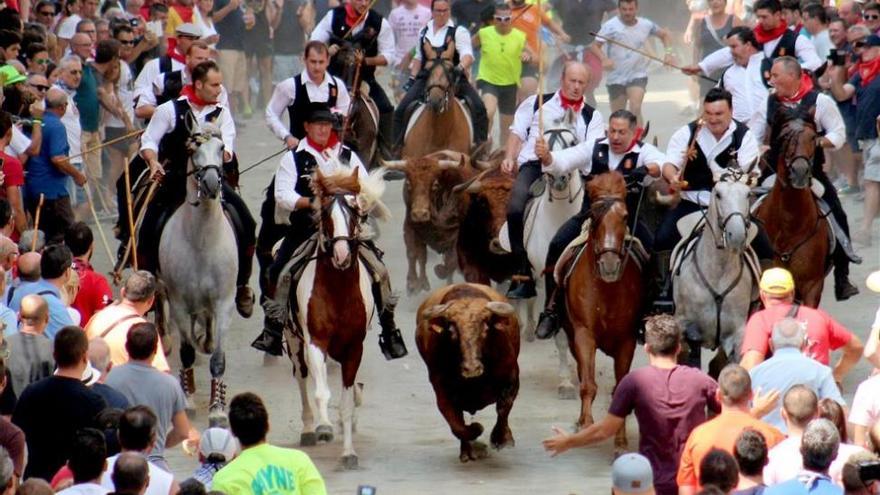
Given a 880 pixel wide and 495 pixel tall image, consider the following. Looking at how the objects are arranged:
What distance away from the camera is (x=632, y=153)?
56.9 feet

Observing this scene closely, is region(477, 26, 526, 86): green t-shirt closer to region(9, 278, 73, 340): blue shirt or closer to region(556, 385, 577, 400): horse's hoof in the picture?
region(556, 385, 577, 400): horse's hoof

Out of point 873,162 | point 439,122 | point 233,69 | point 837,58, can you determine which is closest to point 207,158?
point 439,122

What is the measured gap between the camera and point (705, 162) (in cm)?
1705

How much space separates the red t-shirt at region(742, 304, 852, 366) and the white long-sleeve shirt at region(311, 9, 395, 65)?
35.3 feet

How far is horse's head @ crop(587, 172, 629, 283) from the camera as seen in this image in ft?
51.6

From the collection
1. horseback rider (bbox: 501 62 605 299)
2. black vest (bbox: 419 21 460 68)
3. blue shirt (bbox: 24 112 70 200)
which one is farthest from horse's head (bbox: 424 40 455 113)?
blue shirt (bbox: 24 112 70 200)

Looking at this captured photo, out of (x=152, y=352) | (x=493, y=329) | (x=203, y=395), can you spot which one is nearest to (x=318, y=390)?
(x=493, y=329)

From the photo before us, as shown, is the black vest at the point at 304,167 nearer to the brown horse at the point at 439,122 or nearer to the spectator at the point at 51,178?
the spectator at the point at 51,178

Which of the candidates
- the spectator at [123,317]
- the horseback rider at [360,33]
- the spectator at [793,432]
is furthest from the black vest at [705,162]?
the horseback rider at [360,33]

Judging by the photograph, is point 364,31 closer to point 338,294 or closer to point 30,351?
point 338,294

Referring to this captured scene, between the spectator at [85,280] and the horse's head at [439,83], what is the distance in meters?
8.34

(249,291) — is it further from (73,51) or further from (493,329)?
(73,51)

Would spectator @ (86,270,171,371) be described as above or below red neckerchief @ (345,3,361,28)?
below

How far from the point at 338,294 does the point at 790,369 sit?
485cm
